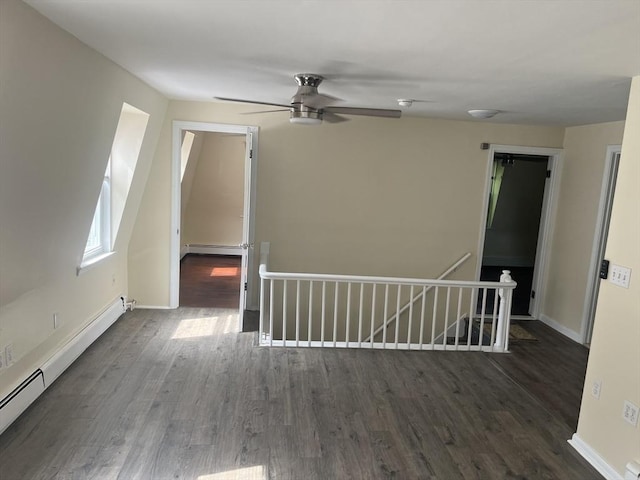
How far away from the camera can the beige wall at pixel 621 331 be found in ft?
8.51

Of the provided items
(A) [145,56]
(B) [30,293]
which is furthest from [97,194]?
(A) [145,56]

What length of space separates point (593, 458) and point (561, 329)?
2.74m

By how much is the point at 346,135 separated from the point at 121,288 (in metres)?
3.01

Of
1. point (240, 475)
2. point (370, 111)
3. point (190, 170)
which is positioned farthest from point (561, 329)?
point (190, 170)

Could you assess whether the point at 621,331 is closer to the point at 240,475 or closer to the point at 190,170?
the point at 240,475

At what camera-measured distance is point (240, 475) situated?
2.54 metres

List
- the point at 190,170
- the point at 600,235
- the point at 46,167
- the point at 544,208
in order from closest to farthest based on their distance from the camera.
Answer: the point at 46,167 < the point at 600,235 < the point at 544,208 < the point at 190,170

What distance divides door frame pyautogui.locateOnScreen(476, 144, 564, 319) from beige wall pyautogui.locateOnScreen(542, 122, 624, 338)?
0.06 metres

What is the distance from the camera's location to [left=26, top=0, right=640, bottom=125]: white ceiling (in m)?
1.80

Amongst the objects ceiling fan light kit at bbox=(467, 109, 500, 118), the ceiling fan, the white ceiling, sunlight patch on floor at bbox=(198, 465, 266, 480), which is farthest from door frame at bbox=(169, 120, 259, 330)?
sunlight patch on floor at bbox=(198, 465, 266, 480)

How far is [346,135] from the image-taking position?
5254 mm

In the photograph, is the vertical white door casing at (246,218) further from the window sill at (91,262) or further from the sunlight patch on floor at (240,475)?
the sunlight patch on floor at (240,475)

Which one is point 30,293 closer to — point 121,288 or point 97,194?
point 97,194

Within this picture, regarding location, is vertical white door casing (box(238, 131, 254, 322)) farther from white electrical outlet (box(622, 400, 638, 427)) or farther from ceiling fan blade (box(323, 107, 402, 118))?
white electrical outlet (box(622, 400, 638, 427))
